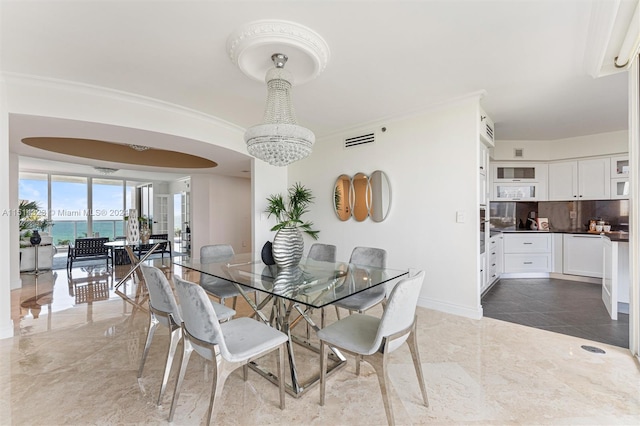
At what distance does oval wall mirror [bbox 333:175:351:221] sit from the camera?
170 inches

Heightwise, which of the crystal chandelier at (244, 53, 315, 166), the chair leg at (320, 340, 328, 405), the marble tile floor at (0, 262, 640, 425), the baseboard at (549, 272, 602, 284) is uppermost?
the crystal chandelier at (244, 53, 315, 166)

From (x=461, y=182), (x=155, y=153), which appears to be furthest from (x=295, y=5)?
(x=155, y=153)

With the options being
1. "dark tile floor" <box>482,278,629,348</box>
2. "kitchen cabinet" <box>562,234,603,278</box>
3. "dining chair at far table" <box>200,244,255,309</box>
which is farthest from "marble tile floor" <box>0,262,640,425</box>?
"kitchen cabinet" <box>562,234,603,278</box>

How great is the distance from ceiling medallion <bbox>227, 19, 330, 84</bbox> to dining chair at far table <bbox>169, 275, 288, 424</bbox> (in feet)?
5.82

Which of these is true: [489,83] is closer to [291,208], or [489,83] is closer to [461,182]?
[461,182]

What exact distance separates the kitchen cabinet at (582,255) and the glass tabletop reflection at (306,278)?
4457 millimetres

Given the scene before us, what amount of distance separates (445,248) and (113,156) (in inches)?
233

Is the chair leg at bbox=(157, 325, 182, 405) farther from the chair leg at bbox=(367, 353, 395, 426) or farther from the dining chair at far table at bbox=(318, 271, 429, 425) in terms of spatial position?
the chair leg at bbox=(367, 353, 395, 426)

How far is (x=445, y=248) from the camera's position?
11.1 ft

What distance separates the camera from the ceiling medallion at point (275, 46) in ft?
6.38

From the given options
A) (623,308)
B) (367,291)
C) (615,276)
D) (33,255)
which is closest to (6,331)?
(367,291)

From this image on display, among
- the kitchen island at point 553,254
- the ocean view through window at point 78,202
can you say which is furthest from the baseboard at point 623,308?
the ocean view through window at point 78,202

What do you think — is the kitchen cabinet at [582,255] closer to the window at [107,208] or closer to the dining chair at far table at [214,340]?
the dining chair at far table at [214,340]

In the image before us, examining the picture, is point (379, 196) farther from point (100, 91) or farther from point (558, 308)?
point (100, 91)
